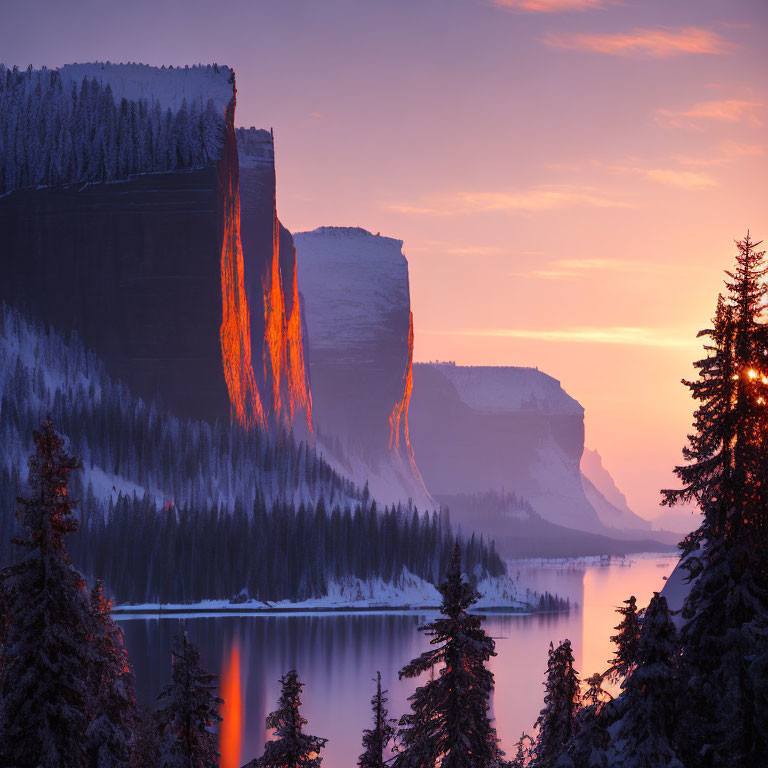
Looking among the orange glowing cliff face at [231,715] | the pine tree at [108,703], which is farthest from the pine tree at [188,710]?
the orange glowing cliff face at [231,715]

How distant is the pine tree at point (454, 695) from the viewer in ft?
90.6

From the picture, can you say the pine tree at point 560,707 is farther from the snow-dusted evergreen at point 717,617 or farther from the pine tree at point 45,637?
the pine tree at point 45,637

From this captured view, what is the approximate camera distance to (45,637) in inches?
1127

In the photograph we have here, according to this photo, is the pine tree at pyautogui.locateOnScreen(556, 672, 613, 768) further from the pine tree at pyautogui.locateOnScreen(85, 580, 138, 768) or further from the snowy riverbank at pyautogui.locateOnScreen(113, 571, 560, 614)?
the snowy riverbank at pyautogui.locateOnScreen(113, 571, 560, 614)

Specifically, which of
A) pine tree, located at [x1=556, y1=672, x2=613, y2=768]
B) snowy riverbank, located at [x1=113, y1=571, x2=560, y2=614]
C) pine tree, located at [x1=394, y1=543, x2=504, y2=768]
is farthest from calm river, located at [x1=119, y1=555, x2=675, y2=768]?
pine tree, located at [x1=556, y1=672, x2=613, y2=768]

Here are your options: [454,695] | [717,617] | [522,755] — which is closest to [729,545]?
[717,617]

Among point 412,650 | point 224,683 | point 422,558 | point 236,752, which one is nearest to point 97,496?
point 422,558

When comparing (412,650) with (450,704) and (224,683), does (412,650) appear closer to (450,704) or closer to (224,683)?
(224,683)

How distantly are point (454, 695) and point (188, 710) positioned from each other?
23.0ft

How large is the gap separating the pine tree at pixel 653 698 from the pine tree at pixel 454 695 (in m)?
3.59

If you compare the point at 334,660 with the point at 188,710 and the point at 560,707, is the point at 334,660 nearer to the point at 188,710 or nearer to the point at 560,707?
the point at 560,707

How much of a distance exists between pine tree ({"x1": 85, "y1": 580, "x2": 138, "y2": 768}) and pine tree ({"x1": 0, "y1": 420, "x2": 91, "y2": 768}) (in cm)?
122

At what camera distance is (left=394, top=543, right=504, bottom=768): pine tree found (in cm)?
2761

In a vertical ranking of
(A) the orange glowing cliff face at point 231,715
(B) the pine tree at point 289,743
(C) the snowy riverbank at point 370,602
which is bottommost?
(C) the snowy riverbank at point 370,602
